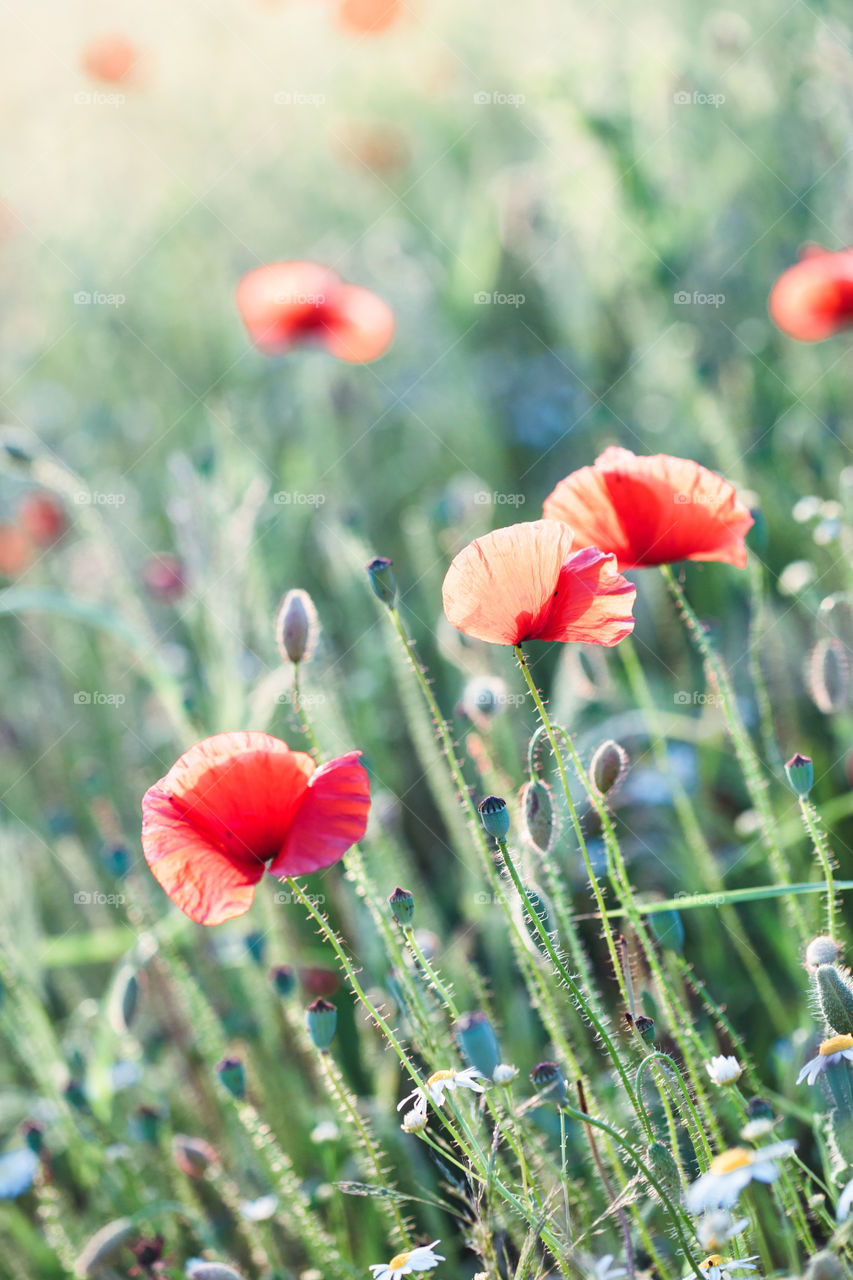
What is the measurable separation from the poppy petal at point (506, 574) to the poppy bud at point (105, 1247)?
3.31ft

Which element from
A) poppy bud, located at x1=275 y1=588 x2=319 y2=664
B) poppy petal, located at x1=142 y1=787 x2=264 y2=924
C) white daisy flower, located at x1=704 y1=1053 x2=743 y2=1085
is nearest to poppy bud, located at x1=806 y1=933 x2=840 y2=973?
white daisy flower, located at x1=704 y1=1053 x2=743 y2=1085

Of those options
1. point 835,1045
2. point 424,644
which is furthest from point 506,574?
point 424,644

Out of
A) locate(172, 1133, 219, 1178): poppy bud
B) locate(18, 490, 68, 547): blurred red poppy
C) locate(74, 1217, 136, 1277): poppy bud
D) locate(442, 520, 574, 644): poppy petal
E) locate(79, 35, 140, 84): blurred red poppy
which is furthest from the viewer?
locate(79, 35, 140, 84): blurred red poppy

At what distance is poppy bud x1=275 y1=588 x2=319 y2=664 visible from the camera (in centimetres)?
146

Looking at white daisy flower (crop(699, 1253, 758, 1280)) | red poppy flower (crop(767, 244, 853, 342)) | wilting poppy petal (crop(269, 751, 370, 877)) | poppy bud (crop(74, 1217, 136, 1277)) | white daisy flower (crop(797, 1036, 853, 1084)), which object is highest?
red poppy flower (crop(767, 244, 853, 342))

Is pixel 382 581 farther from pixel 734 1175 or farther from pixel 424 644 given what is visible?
pixel 424 644

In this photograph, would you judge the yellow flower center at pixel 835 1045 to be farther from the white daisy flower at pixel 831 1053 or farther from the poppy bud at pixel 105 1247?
the poppy bud at pixel 105 1247

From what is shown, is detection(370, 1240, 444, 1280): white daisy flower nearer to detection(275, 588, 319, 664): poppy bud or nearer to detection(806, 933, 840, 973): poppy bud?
detection(806, 933, 840, 973): poppy bud

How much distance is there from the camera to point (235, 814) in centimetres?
120

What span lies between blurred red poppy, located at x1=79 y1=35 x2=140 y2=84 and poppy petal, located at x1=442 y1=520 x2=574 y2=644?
3954 millimetres

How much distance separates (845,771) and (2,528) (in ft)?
9.55

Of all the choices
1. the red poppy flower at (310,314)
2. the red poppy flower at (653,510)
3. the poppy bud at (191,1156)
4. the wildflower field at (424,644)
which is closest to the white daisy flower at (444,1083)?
the wildflower field at (424,644)

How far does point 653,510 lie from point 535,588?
0.23 m

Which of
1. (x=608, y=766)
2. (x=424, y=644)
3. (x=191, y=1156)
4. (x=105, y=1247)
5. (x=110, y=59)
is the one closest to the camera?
(x=608, y=766)
